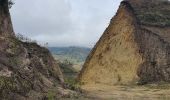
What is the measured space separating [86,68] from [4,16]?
13.5m

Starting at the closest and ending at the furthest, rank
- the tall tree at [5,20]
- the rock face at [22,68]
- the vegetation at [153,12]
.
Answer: the rock face at [22,68]
the tall tree at [5,20]
the vegetation at [153,12]

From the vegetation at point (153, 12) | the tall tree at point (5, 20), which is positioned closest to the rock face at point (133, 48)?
the vegetation at point (153, 12)

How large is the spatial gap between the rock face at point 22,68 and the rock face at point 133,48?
8.93m

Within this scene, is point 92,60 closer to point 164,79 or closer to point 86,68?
point 86,68

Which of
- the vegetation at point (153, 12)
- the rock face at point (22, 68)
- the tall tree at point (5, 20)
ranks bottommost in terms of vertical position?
the rock face at point (22, 68)

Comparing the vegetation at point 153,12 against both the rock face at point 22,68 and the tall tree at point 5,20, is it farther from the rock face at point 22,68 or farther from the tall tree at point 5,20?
the tall tree at point 5,20

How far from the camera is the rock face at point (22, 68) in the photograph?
59.8ft

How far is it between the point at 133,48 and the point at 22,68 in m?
14.9

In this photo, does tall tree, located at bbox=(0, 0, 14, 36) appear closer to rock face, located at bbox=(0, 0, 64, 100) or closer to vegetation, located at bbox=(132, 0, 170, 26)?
rock face, located at bbox=(0, 0, 64, 100)

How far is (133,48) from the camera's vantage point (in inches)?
1325

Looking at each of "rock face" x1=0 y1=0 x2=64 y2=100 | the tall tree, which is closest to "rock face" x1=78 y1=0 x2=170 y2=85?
"rock face" x1=0 y1=0 x2=64 y2=100

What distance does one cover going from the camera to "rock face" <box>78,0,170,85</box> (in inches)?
1276

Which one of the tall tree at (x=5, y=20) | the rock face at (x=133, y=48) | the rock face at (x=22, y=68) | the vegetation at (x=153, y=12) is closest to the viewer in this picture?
the rock face at (x=22, y=68)

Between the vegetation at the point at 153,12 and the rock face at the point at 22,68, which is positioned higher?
the vegetation at the point at 153,12
